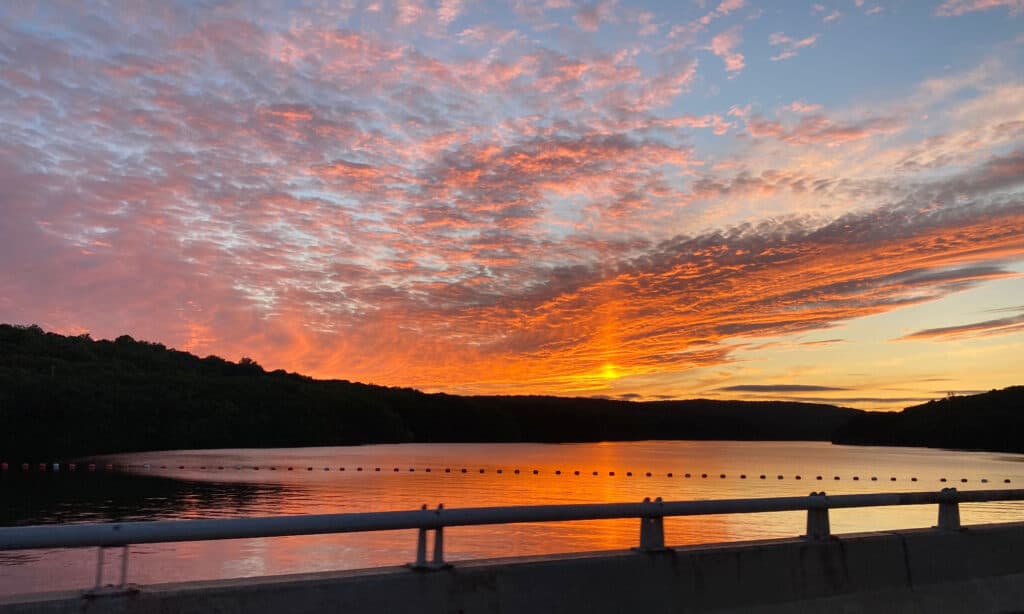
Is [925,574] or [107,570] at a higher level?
[925,574]

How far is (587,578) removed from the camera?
23.5ft

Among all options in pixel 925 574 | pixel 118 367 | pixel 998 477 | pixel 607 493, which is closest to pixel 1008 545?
pixel 925 574

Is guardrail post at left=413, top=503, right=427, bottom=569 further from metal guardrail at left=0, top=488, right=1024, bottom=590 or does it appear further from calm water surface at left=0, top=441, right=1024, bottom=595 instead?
calm water surface at left=0, top=441, right=1024, bottom=595

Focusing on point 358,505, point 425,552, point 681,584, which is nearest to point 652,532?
point 681,584

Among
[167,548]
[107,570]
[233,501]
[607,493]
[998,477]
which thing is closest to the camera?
[107,570]

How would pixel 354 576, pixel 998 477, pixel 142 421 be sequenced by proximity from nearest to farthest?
1. pixel 354 576
2. pixel 998 477
3. pixel 142 421

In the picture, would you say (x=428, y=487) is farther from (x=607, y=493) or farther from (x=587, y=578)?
(x=587, y=578)

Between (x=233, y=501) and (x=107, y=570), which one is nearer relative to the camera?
(x=107, y=570)

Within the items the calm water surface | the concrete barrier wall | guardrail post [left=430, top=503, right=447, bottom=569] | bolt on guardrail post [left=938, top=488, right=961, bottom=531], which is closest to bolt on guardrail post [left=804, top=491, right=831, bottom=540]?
the concrete barrier wall

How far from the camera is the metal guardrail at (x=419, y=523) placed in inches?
217

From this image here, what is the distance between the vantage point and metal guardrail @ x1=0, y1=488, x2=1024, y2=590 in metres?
5.50

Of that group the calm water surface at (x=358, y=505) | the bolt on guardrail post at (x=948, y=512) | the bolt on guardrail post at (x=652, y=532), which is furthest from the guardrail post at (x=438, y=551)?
the calm water surface at (x=358, y=505)

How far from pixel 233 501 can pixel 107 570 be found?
32.1 metres

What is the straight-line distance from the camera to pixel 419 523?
674 centimetres
